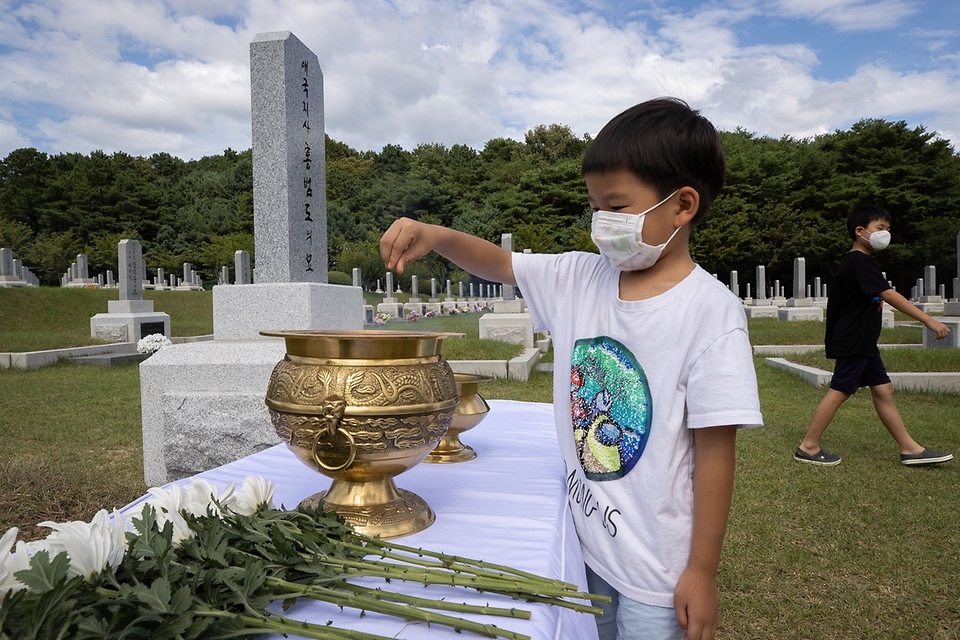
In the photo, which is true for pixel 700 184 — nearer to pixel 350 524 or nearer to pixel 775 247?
pixel 350 524

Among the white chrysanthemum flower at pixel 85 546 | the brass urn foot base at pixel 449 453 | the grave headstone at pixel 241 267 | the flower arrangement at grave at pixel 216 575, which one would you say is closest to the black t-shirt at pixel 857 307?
the brass urn foot base at pixel 449 453

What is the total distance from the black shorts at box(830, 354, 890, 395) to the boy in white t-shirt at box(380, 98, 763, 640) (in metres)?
3.49

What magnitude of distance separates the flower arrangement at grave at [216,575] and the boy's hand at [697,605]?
362mm

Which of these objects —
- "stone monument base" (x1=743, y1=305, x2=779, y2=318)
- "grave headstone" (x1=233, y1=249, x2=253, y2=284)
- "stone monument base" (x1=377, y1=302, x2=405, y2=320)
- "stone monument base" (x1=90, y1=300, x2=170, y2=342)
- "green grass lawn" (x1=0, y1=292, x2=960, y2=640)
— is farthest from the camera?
"stone monument base" (x1=743, y1=305, x2=779, y2=318)

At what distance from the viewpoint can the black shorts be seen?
4078mm

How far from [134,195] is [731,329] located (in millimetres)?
47248

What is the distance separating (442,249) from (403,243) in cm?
18

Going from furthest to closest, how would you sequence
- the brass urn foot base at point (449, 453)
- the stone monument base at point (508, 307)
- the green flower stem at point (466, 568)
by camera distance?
1. the stone monument base at point (508, 307)
2. the brass urn foot base at point (449, 453)
3. the green flower stem at point (466, 568)

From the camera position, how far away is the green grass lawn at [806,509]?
246 cm

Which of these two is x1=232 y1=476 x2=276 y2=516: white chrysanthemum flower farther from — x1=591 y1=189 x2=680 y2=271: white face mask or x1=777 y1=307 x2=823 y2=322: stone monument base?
x1=777 y1=307 x2=823 y2=322: stone monument base

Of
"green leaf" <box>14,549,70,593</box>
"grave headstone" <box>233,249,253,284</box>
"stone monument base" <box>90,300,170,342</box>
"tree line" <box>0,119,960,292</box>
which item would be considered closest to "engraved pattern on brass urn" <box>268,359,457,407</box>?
"green leaf" <box>14,549,70,593</box>

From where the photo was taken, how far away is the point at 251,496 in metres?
0.90

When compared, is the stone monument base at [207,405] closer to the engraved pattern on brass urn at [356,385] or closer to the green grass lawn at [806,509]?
the green grass lawn at [806,509]

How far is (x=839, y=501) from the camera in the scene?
12.1 ft
